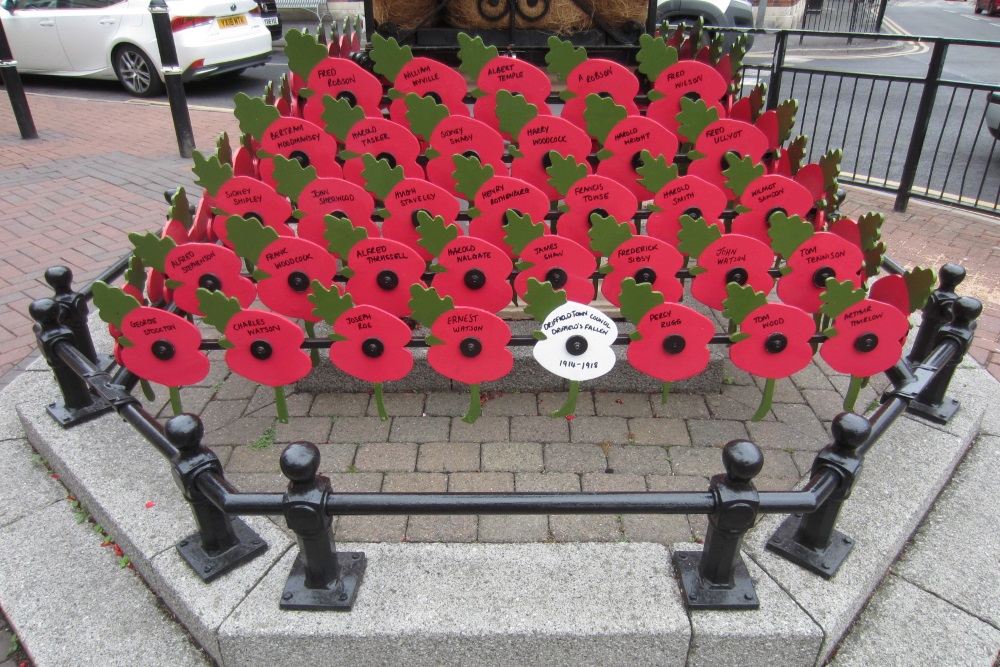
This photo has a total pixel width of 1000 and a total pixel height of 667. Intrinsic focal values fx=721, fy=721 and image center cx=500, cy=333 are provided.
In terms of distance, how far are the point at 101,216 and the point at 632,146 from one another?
4521 millimetres

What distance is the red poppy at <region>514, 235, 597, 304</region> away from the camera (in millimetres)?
2641

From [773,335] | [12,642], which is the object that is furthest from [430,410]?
[12,642]

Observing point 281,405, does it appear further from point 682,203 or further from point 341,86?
point 682,203

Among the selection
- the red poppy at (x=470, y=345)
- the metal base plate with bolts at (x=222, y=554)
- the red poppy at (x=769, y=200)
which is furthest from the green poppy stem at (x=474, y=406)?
the red poppy at (x=769, y=200)

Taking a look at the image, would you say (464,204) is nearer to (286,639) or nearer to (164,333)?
(164,333)

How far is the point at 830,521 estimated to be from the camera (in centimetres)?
211

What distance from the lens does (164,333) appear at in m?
2.52

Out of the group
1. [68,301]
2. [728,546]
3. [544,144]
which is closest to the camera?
[728,546]

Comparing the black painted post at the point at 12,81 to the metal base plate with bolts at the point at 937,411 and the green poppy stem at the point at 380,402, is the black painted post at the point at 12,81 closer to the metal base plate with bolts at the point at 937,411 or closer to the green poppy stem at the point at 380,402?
the green poppy stem at the point at 380,402

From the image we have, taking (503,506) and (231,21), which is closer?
(503,506)

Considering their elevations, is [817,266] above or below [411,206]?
below

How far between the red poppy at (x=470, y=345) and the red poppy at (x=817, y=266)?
1.09 metres

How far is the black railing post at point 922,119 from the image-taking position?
212 inches

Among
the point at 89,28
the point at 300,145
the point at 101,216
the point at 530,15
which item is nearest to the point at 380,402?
the point at 300,145
